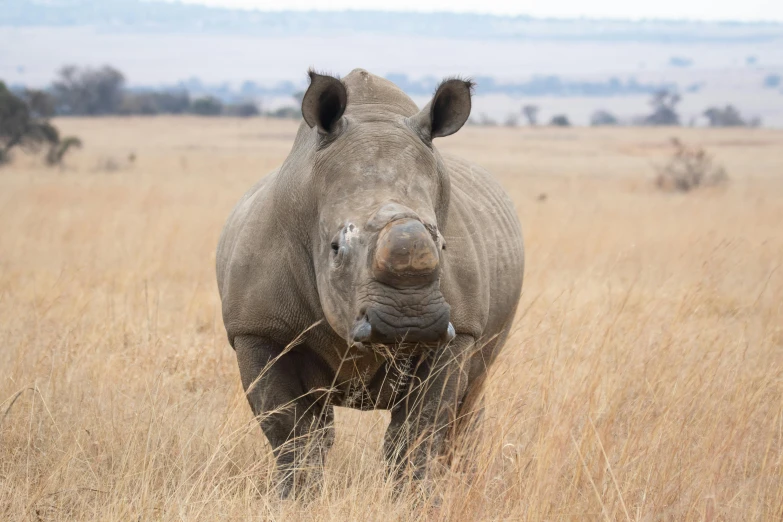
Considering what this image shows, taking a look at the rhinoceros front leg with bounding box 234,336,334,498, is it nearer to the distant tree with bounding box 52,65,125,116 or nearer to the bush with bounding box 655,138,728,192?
the bush with bounding box 655,138,728,192

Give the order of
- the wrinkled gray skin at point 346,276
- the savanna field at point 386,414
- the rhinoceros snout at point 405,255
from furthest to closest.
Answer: the savanna field at point 386,414, the wrinkled gray skin at point 346,276, the rhinoceros snout at point 405,255

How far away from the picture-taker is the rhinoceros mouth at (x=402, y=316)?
305 centimetres

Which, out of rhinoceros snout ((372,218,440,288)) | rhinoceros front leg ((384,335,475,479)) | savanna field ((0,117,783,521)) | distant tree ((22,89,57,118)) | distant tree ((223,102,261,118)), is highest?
rhinoceros snout ((372,218,440,288))

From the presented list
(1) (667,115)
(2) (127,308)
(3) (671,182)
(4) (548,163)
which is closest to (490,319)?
(2) (127,308)

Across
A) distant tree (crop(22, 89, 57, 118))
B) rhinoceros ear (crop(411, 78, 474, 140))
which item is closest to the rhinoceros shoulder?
rhinoceros ear (crop(411, 78, 474, 140))

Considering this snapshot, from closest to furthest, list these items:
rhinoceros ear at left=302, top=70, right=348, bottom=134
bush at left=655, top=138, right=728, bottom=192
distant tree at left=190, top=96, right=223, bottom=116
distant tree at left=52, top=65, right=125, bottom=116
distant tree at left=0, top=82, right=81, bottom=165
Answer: rhinoceros ear at left=302, top=70, right=348, bottom=134 → bush at left=655, top=138, right=728, bottom=192 → distant tree at left=0, top=82, right=81, bottom=165 → distant tree at left=190, top=96, right=223, bottom=116 → distant tree at left=52, top=65, right=125, bottom=116

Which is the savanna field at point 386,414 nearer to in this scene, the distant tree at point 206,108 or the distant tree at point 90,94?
the distant tree at point 206,108

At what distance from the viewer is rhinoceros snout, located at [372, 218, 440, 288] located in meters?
3.00

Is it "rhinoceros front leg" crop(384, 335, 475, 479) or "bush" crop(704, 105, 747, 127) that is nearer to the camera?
"rhinoceros front leg" crop(384, 335, 475, 479)

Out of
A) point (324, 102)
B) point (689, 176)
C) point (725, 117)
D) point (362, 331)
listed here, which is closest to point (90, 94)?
point (725, 117)

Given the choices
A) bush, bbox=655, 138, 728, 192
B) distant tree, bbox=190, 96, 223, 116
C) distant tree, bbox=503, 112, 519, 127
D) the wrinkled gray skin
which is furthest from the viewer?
distant tree, bbox=190, 96, 223, 116

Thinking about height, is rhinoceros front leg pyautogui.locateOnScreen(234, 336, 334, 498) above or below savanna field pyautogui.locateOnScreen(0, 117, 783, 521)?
above

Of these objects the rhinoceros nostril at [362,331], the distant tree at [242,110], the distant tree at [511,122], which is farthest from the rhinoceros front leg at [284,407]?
the distant tree at [242,110]

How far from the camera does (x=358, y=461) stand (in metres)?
4.40
